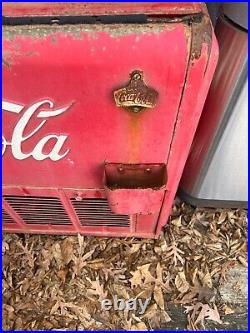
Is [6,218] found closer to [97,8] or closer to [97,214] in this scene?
[97,214]

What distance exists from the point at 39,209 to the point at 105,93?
1043 millimetres

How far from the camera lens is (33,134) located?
5.20ft

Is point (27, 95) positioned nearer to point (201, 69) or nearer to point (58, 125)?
point (58, 125)

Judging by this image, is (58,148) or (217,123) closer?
(58,148)

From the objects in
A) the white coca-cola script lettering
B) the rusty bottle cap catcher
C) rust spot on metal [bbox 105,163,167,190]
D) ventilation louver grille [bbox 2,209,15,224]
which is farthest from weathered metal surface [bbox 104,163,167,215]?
ventilation louver grille [bbox 2,209,15,224]

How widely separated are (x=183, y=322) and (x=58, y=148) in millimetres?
1403

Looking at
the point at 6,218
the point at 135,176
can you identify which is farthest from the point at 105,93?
the point at 6,218

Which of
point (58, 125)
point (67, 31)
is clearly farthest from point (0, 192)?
point (67, 31)

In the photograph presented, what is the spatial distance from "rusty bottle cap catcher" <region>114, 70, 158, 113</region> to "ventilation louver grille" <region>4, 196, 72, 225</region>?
0.88m

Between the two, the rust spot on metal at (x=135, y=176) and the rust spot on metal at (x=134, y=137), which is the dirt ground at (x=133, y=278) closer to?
the rust spot on metal at (x=135, y=176)

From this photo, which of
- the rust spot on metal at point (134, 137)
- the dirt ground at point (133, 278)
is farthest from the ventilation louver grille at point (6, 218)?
the rust spot on metal at point (134, 137)

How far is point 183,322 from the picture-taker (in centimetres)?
242

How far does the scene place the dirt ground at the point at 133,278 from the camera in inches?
95.1

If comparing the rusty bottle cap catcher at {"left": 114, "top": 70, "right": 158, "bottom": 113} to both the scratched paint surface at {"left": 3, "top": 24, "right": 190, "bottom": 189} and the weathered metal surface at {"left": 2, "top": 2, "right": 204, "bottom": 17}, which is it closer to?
the scratched paint surface at {"left": 3, "top": 24, "right": 190, "bottom": 189}
